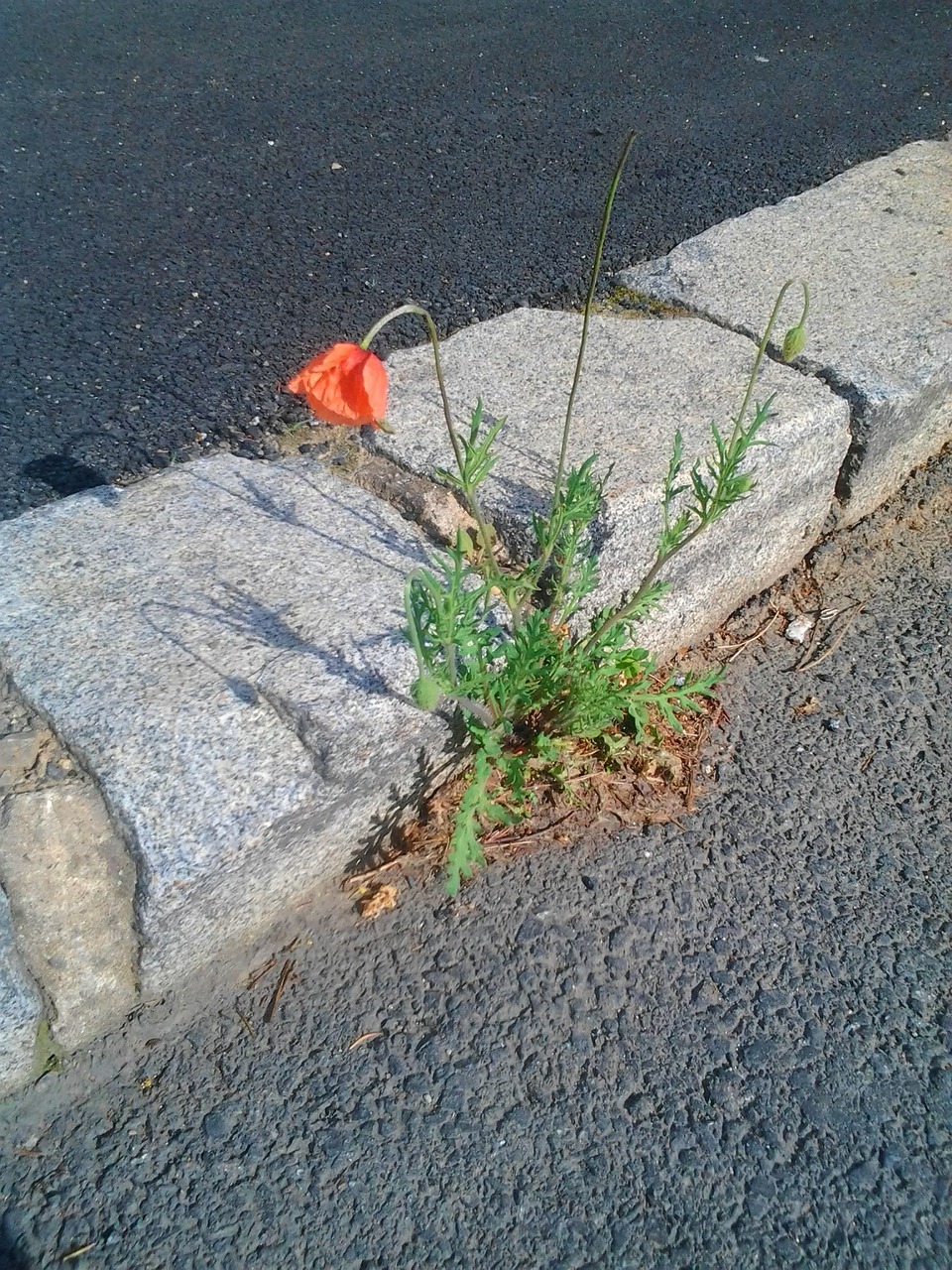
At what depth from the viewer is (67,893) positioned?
1.69m

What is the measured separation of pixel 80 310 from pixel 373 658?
5.99ft

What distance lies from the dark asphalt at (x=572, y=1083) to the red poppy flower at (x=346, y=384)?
0.95 meters

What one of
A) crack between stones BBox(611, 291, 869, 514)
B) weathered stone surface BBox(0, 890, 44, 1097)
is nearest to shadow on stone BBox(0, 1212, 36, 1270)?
weathered stone surface BBox(0, 890, 44, 1097)

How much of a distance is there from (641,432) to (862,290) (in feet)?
3.52

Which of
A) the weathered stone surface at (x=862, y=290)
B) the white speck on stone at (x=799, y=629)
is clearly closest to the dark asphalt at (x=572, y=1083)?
the white speck on stone at (x=799, y=629)

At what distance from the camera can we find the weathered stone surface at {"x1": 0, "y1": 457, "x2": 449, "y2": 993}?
1.75 metres

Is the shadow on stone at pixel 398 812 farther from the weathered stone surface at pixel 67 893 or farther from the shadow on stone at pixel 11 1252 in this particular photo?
the shadow on stone at pixel 11 1252

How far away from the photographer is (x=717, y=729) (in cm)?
241

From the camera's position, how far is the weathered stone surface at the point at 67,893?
1.68 meters

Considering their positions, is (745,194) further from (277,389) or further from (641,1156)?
(641,1156)

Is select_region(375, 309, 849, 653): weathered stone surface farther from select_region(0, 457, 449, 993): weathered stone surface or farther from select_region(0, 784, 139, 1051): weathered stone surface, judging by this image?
select_region(0, 784, 139, 1051): weathered stone surface

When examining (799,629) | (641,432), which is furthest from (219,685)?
(799,629)

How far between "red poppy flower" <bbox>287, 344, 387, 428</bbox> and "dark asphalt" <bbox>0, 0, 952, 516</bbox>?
3.69 ft

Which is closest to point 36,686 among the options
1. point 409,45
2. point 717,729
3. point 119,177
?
point 717,729
